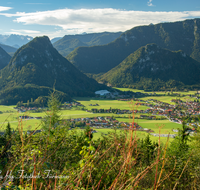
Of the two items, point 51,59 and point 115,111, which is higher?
point 51,59

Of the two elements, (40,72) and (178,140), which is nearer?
(178,140)

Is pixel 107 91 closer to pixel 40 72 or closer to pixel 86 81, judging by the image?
pixel 86 81

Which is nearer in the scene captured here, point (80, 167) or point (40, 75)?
point (80, 167)

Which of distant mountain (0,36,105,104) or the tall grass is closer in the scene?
the tall grass

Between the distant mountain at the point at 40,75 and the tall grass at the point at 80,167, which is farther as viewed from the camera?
the distant mountain at the point at 40,75

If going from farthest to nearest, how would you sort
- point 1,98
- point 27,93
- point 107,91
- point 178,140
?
point 107,91, point 27,93, point 1,98, point 178,140

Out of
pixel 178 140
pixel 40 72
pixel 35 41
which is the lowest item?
pixel 178 140

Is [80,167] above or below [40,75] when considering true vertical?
below

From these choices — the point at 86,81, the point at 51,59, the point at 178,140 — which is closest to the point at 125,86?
the point at 86,81
